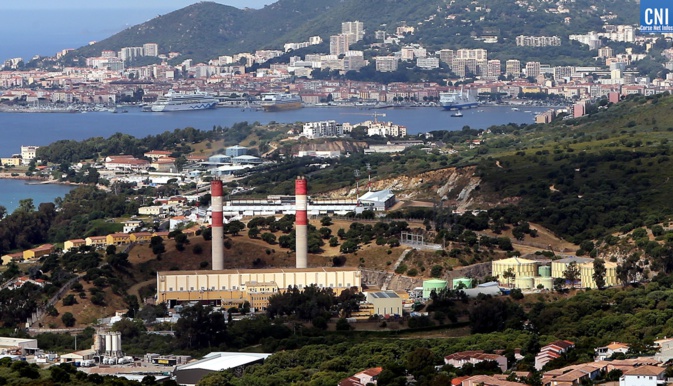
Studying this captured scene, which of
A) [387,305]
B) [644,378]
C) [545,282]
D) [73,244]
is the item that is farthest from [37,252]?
[644,378]

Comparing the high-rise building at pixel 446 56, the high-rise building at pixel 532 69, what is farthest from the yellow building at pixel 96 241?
the high-rise building at pixel 446 56

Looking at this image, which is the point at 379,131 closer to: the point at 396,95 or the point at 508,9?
the point at 396,95

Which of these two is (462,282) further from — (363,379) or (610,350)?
(363,379)

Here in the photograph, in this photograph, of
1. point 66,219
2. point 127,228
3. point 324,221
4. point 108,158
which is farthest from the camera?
point 108,158

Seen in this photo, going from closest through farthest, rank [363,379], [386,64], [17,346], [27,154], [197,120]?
[363,379] < [17,346] < [27,154] < [197,120] < [386,64]

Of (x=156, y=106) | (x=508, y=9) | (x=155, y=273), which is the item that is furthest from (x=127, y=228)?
(x=508, y=9)
